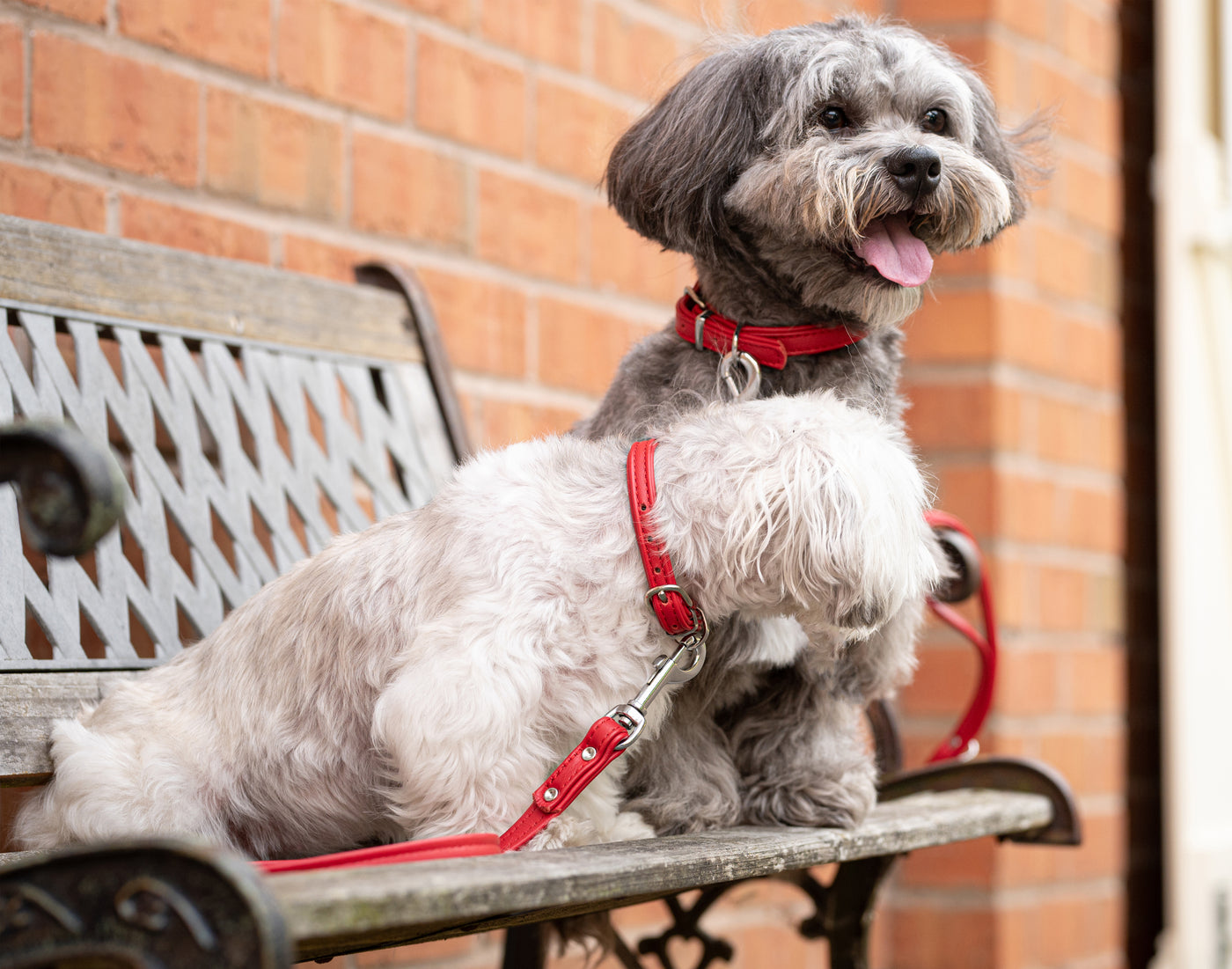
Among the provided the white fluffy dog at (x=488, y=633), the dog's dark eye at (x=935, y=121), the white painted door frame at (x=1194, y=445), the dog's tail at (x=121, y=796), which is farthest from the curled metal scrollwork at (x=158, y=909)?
the white painted door frame at (x=1194, y=445)

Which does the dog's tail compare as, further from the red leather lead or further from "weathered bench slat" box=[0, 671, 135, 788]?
the red leather lead

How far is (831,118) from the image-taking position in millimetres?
1614

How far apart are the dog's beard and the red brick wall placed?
1.49 ft

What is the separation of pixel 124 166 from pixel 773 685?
1.20 meters

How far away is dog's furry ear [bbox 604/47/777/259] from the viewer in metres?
1.58

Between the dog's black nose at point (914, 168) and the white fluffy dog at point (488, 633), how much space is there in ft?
0.96

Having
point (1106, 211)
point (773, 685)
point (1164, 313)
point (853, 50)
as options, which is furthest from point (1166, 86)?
point (773, 685)

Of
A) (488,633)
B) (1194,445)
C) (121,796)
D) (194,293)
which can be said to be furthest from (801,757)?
(1194,445)

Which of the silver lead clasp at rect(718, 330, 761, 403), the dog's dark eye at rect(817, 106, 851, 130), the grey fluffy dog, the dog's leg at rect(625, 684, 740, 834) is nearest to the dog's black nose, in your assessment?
the grey fluffy dog

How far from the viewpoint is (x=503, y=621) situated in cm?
123

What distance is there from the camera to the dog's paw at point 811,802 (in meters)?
1.53

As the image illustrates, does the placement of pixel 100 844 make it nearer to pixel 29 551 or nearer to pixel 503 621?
pixel 503 621

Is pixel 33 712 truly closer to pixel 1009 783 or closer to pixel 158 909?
pixel 158 909

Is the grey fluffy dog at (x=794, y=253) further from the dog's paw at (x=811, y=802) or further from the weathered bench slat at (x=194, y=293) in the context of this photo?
the weathered bench slat at (x=194, y=293)
